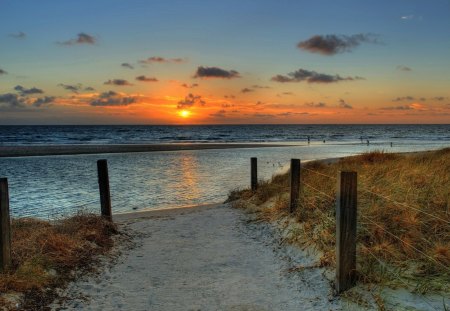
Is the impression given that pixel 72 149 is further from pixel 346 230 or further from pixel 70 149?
pixel 346 230

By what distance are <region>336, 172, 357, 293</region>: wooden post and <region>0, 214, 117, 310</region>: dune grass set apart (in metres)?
4.23

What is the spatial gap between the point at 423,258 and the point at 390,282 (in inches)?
34.5

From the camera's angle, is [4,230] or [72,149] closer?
[4,230]

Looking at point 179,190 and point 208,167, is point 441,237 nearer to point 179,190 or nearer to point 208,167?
point 179,190

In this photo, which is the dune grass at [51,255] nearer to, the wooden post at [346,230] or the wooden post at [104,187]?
the wooden post at [104,187]

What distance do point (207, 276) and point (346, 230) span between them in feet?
9.01

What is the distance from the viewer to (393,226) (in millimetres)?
7070

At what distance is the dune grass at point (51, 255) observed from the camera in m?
5.81

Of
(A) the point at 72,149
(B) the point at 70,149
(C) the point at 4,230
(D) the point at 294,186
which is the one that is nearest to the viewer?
(C) the point at 4,230

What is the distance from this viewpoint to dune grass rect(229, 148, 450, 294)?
5.68 meters

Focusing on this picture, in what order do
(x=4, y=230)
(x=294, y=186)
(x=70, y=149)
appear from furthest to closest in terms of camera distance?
1. (x=70, y=149)
2. (x=294, y=186)
3. (x=4, y=230)

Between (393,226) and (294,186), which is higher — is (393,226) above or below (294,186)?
below

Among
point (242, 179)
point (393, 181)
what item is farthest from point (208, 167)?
point (393, 181)

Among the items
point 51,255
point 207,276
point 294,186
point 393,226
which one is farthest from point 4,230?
point 294,186
